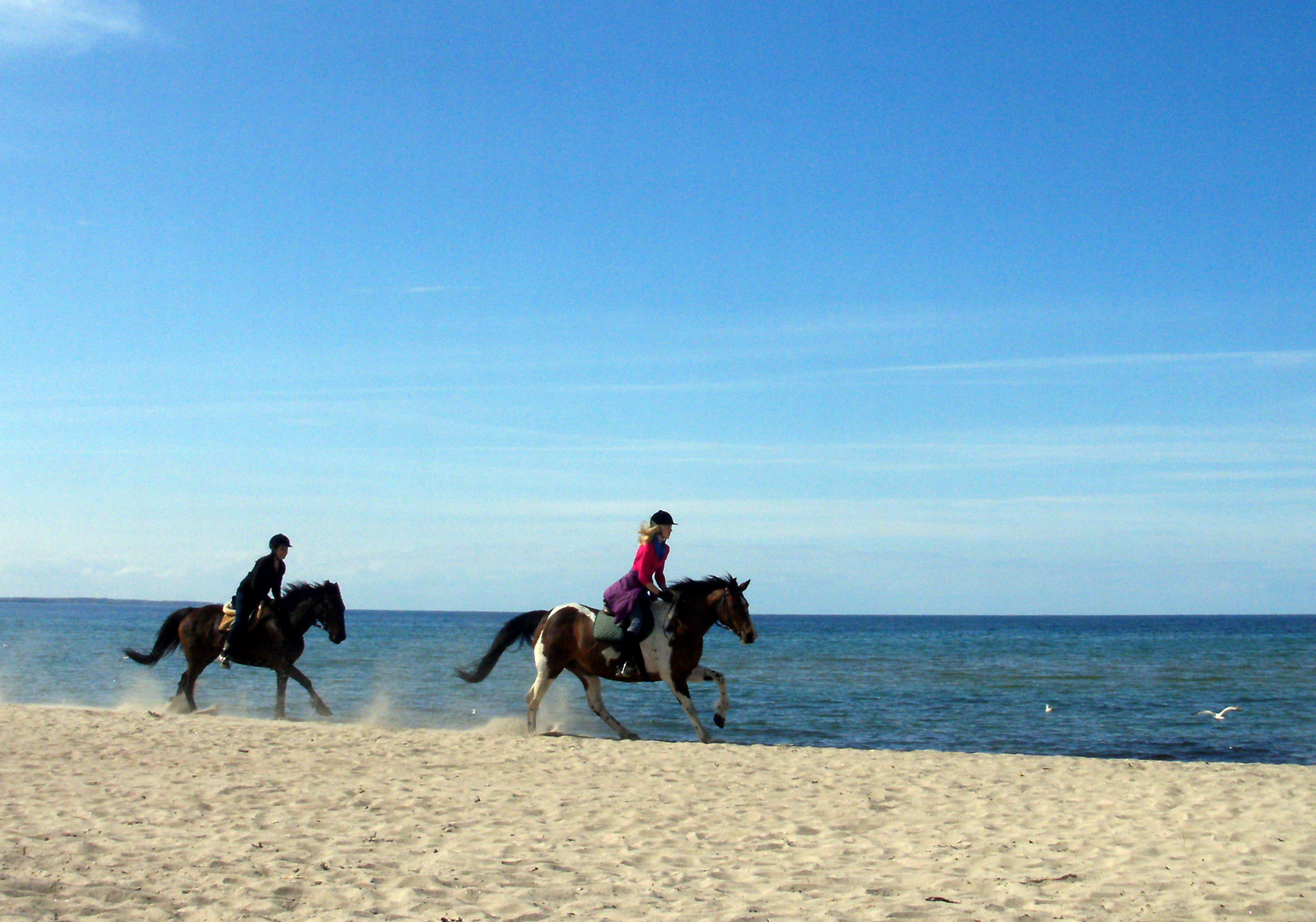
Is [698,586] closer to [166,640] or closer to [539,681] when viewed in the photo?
[539,681]

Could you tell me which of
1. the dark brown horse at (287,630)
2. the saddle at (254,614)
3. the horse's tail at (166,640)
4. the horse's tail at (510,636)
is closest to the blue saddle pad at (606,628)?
the horse's tail at (510,636)

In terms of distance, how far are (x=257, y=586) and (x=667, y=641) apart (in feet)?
18.3

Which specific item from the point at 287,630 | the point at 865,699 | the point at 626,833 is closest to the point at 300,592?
the point at 287,630

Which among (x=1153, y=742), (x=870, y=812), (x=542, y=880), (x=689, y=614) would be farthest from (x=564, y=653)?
(x=1153, y=742)

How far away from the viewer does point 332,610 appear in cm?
1456

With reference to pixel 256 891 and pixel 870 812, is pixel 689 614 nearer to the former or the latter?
pixel 870 812

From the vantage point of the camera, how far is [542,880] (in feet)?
21.1

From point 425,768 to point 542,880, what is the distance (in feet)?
15.0

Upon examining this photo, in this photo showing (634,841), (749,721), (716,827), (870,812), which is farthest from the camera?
(749,721)

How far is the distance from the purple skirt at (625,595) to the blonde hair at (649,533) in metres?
0.42

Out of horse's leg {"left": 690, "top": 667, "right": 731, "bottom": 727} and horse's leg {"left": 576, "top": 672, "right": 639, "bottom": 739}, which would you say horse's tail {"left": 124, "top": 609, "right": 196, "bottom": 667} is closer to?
horse's leg {"left": 576, "top": 672, "right": 639, "bottom": 739}

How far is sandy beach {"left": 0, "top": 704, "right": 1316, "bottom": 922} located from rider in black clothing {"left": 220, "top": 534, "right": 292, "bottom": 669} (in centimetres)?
225

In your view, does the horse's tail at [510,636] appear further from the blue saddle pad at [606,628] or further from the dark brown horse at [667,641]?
the blue saddle pad at [606,628]

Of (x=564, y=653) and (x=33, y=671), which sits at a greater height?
(x=564, y=653)
